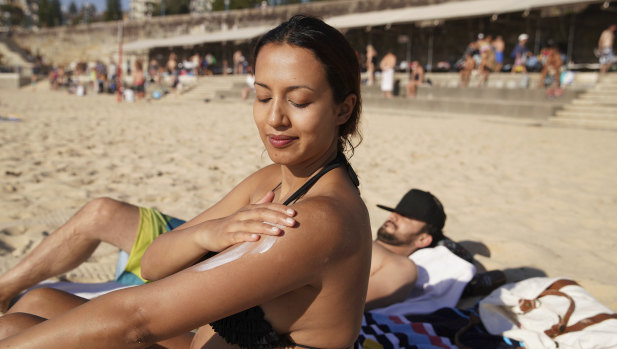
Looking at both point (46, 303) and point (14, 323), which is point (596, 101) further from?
point (14, 323)

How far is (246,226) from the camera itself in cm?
112

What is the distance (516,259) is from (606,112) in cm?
951

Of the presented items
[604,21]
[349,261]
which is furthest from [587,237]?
[604,21]

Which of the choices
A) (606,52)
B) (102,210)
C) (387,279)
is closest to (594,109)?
(606,52)

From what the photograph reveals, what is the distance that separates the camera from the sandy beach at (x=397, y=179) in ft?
10.7

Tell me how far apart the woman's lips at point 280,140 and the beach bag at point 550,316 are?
5.29 ft

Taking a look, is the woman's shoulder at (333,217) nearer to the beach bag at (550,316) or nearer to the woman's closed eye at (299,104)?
the woman's closed eye at (299,104)

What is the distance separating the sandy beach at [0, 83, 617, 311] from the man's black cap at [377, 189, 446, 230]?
663 millimetres

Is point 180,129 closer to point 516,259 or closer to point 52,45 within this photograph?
point 516,259

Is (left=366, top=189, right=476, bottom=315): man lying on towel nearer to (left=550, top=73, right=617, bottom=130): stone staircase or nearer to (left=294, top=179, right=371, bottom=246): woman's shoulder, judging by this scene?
(left=294, top=179, right=371, bottom=246): woman's shoulder

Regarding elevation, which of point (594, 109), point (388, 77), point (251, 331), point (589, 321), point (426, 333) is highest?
point (388, 77)

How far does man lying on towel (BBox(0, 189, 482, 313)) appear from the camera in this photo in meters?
2.21

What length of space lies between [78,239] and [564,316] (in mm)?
2355

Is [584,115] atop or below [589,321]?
atop
